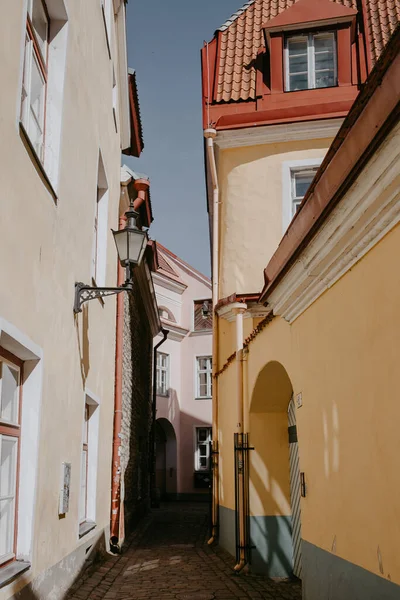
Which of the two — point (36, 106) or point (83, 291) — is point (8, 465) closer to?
point (83, 291)

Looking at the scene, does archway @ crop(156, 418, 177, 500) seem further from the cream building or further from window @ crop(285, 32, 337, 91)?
the cream building

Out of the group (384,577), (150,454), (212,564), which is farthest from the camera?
(150,454)

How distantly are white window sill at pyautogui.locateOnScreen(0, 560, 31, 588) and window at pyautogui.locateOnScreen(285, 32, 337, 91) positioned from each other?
9.49 m

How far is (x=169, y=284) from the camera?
2706cm

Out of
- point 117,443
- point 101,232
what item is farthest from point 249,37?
point 117,443

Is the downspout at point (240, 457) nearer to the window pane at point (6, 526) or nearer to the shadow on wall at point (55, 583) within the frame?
the shadow on wall at point (55, 583)

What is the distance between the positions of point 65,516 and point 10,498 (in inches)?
65.6

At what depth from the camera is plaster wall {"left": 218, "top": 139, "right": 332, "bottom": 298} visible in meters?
11.1

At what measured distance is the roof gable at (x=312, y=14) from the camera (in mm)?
11523

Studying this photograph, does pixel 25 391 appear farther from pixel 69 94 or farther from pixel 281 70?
pixel 281 70

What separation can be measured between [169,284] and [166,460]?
6887mm

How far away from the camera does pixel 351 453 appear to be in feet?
13.8

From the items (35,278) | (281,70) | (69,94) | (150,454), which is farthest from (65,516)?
(150,454)

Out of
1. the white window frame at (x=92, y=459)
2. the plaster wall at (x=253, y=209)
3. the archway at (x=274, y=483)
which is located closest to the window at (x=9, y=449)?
the white window frame at (x=92, y=459)
